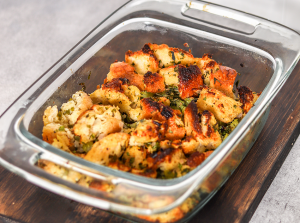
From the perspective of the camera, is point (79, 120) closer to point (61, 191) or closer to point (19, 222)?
point (61, 191)

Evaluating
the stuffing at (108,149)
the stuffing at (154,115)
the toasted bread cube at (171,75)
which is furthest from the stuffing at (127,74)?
the stuffing at (108,149)

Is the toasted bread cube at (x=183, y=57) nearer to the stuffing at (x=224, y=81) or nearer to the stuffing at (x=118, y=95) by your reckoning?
the stuffing at (x=224, y=81)

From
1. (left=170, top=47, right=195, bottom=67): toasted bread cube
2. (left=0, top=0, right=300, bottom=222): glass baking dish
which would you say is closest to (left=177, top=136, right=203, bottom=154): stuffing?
(left=0, top=0, right=300, bottom=222): glass baking dish

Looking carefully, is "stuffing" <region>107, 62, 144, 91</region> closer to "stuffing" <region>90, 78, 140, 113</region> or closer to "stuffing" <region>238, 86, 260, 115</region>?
"stuffing" <region>90, 78, 140, 113</region>

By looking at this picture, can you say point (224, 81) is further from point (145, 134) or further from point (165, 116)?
point (145, 134)

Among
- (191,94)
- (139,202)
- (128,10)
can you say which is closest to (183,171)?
(139,202)
